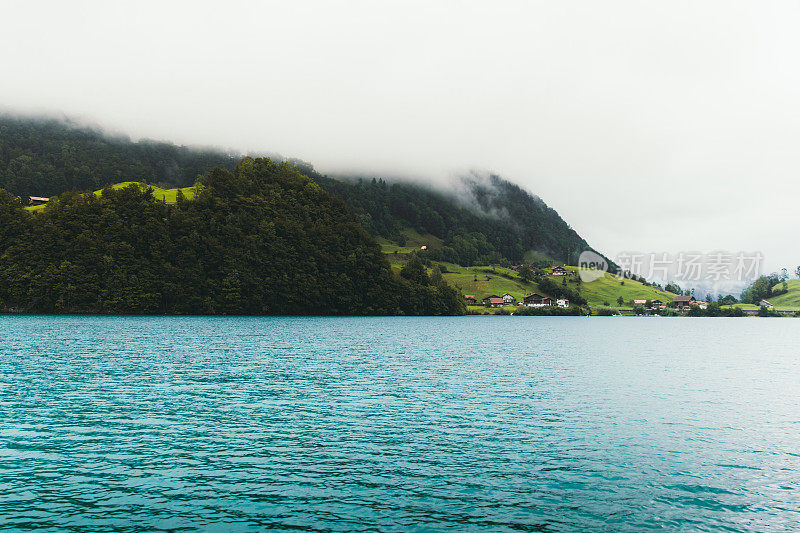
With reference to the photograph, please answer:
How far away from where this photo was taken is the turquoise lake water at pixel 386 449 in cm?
1852

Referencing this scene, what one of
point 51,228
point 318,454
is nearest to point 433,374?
point 318,454

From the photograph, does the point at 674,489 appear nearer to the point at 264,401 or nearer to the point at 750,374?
the point at 264,401

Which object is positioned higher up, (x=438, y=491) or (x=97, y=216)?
(x=97, y=216)

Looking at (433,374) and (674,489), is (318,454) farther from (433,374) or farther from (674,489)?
(433,374)

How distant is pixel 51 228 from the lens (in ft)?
588

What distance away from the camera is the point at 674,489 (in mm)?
21719

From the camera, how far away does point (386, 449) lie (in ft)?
87.1

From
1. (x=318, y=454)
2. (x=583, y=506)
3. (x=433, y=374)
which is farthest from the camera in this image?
(x=433, y=374)

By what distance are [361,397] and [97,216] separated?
18252 cm

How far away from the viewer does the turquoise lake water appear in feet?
60.7

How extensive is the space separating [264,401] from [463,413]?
46.6ft

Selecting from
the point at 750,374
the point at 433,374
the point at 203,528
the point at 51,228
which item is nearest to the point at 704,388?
the point at 750,374

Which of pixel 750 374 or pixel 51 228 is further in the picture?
pixel 51 228

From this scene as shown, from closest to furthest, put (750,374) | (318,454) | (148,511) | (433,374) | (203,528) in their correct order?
(203,528) → (148,511) → (318,454) → (433,374) → (750,374)
